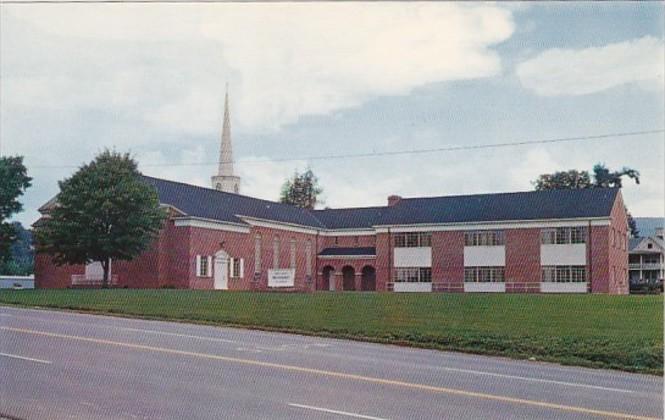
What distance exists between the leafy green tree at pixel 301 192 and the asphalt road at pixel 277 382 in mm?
58250

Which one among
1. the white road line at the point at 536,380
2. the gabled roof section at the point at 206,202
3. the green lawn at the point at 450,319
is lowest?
the white road line at the point at 536,380

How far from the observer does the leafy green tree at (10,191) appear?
11971mm

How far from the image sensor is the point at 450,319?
20047 millimetres

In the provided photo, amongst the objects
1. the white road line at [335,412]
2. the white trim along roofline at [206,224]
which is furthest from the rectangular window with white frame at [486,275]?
the white road line at [335,412]

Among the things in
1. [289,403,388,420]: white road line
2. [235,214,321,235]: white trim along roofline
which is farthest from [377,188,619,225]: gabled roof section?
[289,403,388,420]: white road line

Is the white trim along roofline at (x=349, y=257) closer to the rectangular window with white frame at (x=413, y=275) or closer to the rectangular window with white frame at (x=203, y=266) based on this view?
the rectangular window with white frame at (x=413, y=275)

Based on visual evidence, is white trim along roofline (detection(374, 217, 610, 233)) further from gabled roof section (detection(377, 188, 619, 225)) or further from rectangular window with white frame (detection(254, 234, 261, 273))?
rectangular window with white frame (detection(254, 234, 261, 273))

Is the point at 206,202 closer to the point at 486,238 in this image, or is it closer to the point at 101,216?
the point at 101,216

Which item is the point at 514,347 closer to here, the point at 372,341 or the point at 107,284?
the point at 372,341

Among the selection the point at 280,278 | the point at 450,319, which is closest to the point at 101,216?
the point at 280,278

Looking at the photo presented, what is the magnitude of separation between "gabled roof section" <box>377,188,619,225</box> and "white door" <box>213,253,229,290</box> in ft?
40.2

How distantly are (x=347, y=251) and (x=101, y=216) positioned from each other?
965 inches

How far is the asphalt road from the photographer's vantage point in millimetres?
8547

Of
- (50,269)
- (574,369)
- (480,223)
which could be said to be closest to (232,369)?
(574,369)
